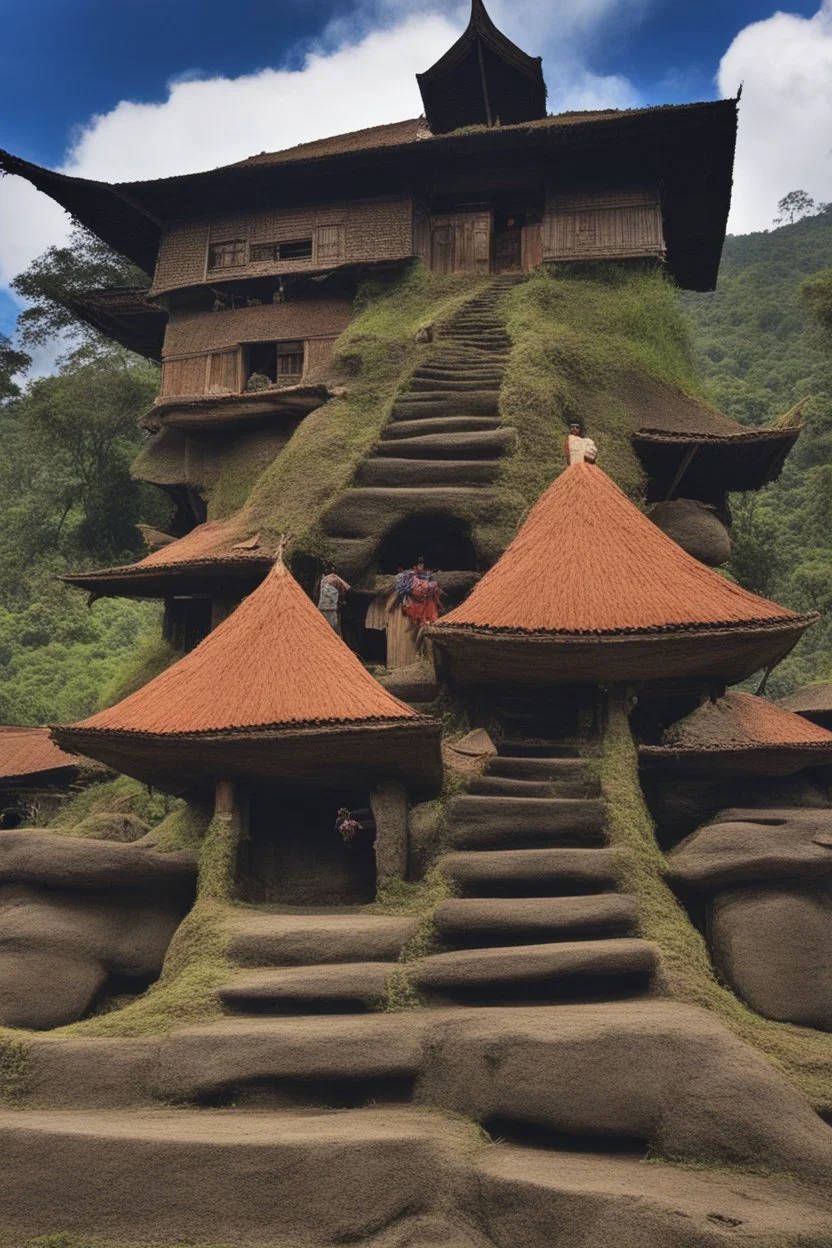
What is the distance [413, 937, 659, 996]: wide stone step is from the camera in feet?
26.5

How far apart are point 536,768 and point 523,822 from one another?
0.96 m

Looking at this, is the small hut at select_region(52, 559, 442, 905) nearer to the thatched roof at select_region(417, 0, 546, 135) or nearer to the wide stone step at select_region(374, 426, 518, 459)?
the wide stone step at select_region(374, 426, 518, 459)

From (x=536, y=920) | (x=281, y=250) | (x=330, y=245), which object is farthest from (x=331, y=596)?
(x=281, y=250)

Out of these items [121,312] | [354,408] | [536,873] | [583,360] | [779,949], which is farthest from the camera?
[121,312]

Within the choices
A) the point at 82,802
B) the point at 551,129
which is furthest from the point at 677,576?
the point at 551,129

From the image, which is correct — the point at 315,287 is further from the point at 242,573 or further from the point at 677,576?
the point at 677,576

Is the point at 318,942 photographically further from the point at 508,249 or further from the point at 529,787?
the point at 508,249

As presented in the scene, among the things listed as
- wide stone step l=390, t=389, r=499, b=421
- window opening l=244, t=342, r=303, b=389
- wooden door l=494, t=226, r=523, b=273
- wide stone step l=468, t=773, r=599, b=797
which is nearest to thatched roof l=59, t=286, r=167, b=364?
window opening l=244, t=342, r=303, b=389

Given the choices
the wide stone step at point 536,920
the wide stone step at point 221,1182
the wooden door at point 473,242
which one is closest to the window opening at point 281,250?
the wooden door at point 473,242

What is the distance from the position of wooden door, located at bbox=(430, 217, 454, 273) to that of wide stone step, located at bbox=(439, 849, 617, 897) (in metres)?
15.3

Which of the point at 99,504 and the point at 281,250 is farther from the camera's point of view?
the point at 99,504

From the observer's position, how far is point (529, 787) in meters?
10.4

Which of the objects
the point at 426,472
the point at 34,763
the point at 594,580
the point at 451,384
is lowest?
the point at 34,763

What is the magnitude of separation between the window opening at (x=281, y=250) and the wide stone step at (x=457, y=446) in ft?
25.9
